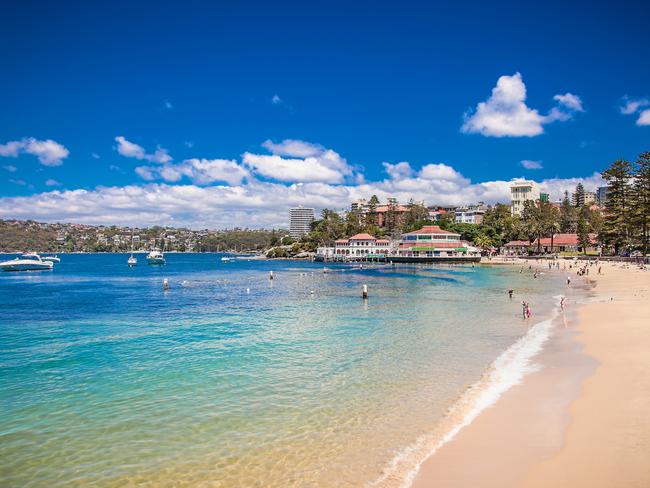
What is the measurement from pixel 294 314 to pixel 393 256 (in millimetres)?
92699

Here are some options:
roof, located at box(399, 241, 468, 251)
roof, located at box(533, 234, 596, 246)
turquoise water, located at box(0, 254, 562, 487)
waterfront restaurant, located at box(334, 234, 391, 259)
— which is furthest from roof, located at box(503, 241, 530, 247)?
turquoise water, located at box(0, 254, 562, 487)

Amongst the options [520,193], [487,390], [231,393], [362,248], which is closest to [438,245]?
[362,248]

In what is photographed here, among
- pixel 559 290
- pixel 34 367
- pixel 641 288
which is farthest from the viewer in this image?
pixel 559 290

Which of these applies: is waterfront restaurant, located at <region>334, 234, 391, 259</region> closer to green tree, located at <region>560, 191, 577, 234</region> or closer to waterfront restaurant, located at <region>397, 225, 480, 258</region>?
waterfront restaurant, located at <region>397, 225, 480, 258</region>

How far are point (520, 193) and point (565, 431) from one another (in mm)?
184928

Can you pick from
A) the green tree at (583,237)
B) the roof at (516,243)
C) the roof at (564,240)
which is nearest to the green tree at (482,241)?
the roof at (516,243)

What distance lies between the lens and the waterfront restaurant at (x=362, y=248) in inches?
5251

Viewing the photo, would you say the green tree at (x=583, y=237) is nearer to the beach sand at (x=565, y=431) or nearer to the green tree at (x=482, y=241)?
the green tree at (x=482, y=241)

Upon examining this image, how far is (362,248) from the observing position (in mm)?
136000

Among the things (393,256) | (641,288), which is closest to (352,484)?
(641,288)

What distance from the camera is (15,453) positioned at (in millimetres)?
9719

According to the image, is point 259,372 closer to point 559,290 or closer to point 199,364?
point 199,364

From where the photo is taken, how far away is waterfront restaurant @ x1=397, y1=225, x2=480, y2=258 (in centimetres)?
11531

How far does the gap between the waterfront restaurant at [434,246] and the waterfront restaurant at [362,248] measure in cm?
1103
